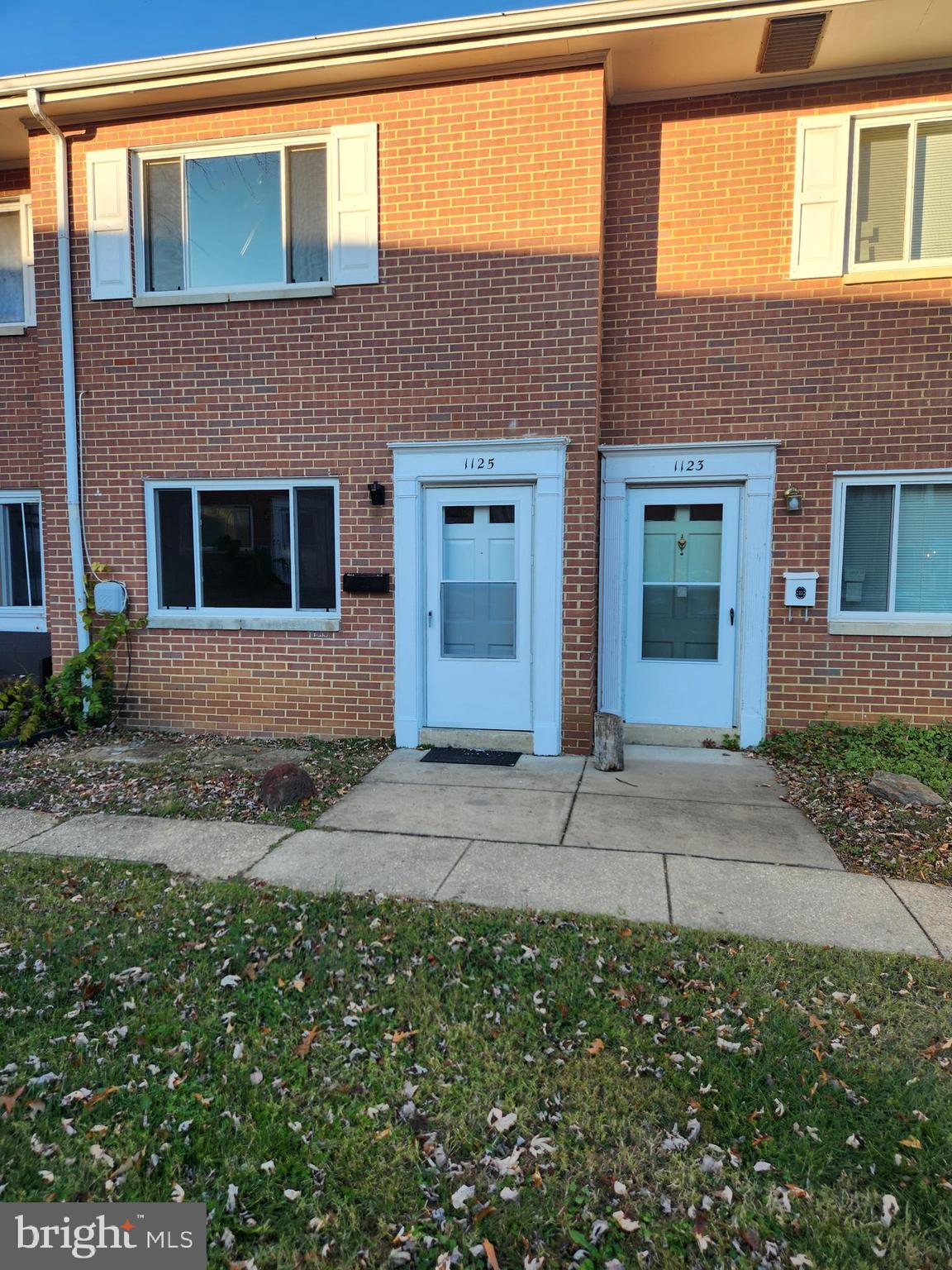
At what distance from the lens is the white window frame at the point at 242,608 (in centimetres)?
703

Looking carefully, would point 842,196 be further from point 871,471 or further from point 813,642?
point 813,642

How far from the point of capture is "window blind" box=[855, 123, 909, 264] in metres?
6.47

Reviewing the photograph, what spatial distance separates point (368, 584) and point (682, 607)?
115 inches

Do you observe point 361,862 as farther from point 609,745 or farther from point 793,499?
point 793,499

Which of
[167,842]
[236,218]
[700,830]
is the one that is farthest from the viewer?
[236,218]

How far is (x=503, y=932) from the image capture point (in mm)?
3561

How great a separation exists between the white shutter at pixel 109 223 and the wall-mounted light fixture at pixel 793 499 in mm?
6336

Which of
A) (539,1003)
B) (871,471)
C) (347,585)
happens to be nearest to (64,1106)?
(539,1003)

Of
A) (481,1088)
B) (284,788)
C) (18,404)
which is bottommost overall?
(481,1088)

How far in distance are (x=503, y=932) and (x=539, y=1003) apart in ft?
1.82

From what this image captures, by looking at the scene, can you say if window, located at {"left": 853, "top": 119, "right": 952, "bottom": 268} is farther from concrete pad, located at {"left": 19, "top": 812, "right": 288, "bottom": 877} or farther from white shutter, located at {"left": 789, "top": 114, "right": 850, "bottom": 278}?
concrete pad, located at {"left": 19, "top": 812, "right": 288, "bottom": 877}

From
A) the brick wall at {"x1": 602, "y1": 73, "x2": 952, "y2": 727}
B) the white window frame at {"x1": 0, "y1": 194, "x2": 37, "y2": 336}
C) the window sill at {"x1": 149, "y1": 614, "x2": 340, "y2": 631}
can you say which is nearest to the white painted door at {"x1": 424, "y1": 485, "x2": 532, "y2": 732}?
the window sill at {"x1": 149, "y1": 614, "x2": 340, "y2": 631}

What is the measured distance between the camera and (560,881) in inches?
164

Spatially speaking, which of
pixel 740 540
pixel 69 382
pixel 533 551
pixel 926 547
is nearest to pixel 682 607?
pixel 740 540
